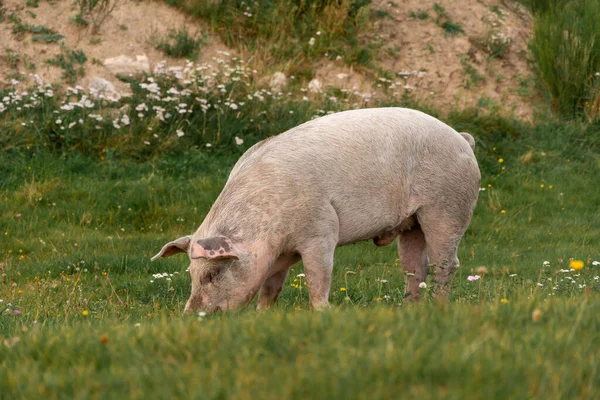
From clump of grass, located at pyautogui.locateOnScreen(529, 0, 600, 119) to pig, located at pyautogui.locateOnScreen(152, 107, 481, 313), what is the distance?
7.38 metres

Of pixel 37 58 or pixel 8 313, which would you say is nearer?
pixel 8 313

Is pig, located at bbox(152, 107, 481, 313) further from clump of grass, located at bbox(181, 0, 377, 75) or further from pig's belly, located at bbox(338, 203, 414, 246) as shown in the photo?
clump of grass, located at bbox(181, 0, 377, 75)

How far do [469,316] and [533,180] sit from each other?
28.9ft

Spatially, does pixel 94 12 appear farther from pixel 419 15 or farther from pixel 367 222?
pixel 367 222

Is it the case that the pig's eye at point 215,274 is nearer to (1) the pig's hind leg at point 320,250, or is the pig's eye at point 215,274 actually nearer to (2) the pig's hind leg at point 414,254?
(1) the pig's hind leg at point 320,250

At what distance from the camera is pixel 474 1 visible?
54.5 ft

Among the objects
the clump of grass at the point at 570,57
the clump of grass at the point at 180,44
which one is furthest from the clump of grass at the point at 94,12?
the clump of grass at the point at 570,57

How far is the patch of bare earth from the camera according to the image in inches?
Result: 540

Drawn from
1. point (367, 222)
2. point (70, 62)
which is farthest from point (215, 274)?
point (70, 62)

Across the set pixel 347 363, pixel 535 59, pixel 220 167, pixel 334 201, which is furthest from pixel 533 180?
pixel 347 363

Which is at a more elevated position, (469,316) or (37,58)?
(469,316)

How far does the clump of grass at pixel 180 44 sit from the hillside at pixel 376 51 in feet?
0.29

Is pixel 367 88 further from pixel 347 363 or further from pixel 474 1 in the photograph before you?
pixel 347 363

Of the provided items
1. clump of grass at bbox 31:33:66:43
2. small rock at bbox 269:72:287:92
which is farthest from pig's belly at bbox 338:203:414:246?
clump of grass at bbox 31:33:66:43
